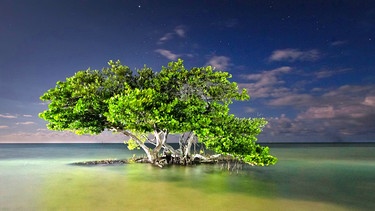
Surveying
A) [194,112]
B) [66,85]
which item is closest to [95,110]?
[66,85]

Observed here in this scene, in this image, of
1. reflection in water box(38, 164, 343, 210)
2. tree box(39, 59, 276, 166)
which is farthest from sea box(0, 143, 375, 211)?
tree box(39, 59, 276, 166)

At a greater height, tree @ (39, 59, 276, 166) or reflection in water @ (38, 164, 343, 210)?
tree @ (39, 59, 276, 166)

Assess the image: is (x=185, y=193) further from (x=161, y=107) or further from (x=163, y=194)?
(x=161, y=107)

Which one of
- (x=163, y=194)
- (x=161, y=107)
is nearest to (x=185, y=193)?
(x=163, y=194)

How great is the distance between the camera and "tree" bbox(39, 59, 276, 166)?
1817 centimetres

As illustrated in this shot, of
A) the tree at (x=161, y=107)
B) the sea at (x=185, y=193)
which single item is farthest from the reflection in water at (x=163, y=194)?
the tree at (x=161, y=107)

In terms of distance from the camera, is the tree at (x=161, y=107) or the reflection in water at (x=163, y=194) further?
the tree at (x=161, y=107)

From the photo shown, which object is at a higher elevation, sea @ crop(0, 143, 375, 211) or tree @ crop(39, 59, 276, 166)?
tree @ crop(39, 59, 276, 166)

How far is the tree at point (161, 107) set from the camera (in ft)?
59.6

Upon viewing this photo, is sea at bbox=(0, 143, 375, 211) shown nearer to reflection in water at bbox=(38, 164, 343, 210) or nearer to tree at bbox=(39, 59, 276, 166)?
reflection in water at bbox=(38, 164, 343, 210)

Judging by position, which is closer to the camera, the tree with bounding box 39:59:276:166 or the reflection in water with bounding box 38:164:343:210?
the reflection in water with bounding box 38:164:343:210

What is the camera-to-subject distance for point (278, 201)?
11078 mm

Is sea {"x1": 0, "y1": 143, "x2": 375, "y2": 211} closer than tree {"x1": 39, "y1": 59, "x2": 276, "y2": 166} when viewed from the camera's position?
Yes

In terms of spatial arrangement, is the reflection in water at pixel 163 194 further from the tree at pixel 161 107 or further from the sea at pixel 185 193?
the tree at pixel 161 107
